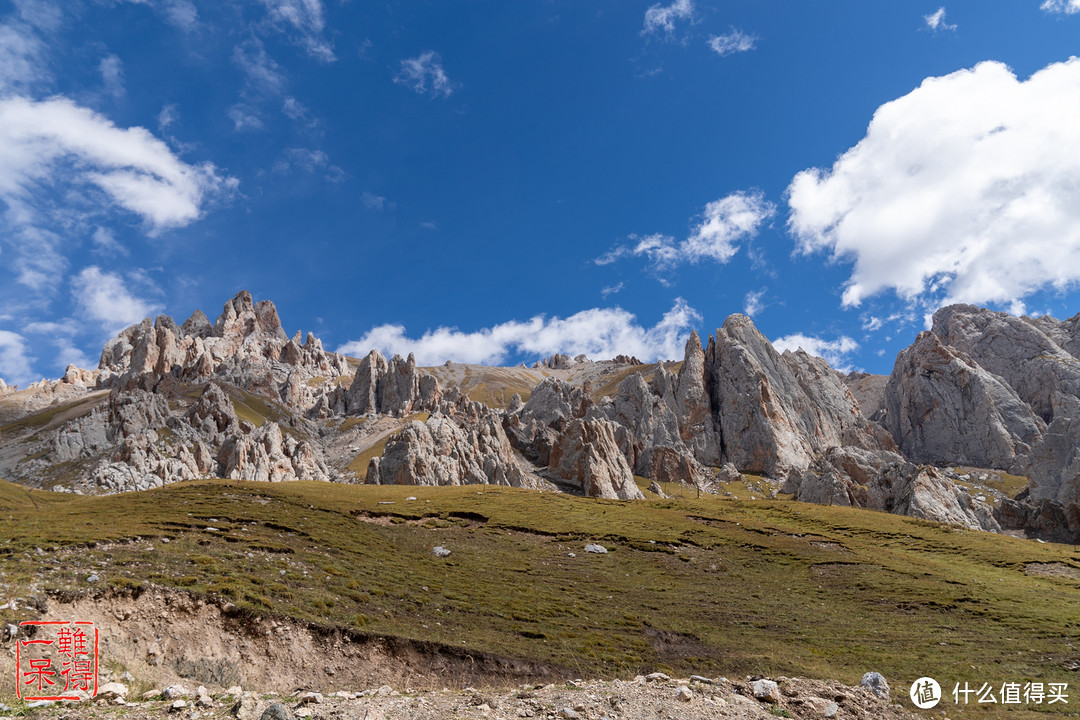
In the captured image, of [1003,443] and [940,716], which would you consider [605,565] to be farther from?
[1003,443]

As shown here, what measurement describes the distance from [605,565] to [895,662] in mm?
22224

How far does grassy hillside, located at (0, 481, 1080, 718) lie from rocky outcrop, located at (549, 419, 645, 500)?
231 ft

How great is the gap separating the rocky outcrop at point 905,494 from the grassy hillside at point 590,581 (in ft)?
121

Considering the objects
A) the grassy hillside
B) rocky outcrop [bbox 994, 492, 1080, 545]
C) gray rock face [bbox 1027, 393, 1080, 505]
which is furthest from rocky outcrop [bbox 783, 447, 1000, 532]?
the grassy hillside

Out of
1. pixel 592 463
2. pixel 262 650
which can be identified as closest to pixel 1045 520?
pixel 592 463

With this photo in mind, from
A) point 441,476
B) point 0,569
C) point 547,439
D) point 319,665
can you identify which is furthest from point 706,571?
point 547,439

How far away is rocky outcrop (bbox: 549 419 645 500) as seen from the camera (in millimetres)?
132750

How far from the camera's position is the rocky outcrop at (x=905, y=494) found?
97.8 metres

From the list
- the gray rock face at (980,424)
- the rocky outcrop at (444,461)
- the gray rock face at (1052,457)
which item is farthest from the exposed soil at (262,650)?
the gray rock face at (980,424)

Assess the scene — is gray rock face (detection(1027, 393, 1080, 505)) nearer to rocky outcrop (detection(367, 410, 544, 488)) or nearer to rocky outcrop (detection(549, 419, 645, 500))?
rocky outcrop (detection(549, 419, 645, 500))

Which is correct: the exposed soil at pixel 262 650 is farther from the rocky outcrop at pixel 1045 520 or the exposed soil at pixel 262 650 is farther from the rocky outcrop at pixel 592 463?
the rocky outcrop at pixel 1045 520

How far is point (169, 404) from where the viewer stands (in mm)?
192125

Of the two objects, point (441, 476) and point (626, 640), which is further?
point (441, 476)

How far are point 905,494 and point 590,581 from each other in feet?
305
